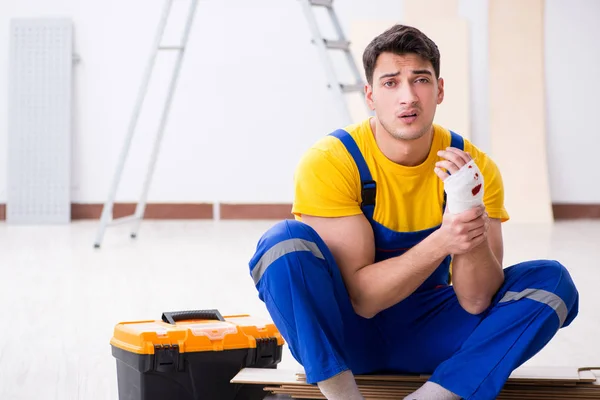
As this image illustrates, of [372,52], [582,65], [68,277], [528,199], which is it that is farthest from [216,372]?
[582,65]

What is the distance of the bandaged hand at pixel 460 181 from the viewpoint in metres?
1.78

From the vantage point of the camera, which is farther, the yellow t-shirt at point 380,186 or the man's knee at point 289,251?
the yellow t-shirt at point 380,186

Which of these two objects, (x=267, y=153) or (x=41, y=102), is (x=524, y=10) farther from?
(x=41, y=102)

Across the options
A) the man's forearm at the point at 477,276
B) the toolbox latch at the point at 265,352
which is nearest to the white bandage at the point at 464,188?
the man's forearm at the point at 477,276

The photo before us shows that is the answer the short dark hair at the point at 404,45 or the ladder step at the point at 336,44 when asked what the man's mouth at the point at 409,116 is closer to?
the short dark hair at the point at 404,45

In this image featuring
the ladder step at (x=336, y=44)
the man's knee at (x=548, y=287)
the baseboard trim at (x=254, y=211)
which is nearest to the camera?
the man's knee at (x=548, y=287)

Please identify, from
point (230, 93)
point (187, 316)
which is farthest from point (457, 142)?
point (230, 93)

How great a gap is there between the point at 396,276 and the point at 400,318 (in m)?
0.21

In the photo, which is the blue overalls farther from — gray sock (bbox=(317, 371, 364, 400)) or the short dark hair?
the short dark hair

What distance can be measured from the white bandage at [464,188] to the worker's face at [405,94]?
0.25m

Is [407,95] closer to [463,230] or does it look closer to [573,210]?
[463,230]

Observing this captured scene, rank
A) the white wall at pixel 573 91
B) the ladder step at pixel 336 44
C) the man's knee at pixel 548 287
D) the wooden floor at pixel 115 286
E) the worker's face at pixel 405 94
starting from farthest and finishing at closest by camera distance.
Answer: the white wall at pixel 573 91
the ladder step at pixel 336 44
the wooden floor at pixel 115 286
the worker's face at pixel 405 94
the man's knee at pixel 548 287

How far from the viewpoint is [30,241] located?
5.68m

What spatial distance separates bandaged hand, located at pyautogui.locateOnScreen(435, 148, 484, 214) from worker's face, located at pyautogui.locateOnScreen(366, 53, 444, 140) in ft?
0.70
